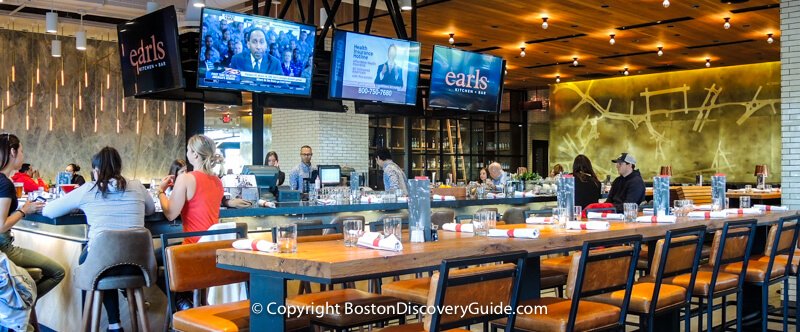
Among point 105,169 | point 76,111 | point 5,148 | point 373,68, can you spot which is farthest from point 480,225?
point 76,111

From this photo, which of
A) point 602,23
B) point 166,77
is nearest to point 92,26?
point 166,77

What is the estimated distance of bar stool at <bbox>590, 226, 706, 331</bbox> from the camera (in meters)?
3.93

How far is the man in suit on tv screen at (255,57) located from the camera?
23.4 ft

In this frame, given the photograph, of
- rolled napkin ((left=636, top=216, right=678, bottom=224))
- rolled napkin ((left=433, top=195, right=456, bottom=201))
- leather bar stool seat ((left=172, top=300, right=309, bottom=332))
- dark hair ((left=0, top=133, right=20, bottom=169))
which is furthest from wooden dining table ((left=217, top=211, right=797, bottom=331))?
rolled napkin ((left=433, top=195, right=456, bottom=201))

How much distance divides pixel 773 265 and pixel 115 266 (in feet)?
13.6

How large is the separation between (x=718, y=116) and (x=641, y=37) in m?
5.38

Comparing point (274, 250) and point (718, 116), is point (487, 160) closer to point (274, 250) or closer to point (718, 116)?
point (718, 116)

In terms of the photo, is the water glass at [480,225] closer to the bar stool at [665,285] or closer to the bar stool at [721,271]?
the bar stool at [665,285]

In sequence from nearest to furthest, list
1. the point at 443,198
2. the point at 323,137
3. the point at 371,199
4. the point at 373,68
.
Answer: the point at 371,199, the point at 443,198, the point at 373,68, the point at 323,137

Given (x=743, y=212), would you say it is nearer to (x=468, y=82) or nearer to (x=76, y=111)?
(x=468, y=82)

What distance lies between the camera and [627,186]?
7.02 metres

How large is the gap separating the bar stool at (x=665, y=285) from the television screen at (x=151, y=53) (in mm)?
4313

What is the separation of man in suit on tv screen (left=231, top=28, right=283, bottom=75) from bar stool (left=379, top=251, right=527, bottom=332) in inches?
174

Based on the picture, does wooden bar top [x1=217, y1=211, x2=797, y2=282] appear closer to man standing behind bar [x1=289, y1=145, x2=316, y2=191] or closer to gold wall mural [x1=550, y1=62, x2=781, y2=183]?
man standing behind bar [x1=289, y1=145, x2=316, y2=191]
